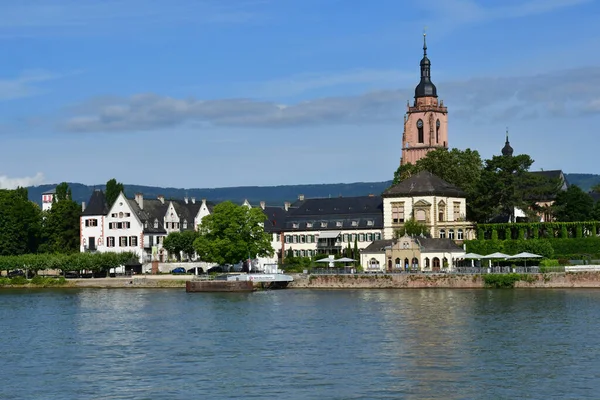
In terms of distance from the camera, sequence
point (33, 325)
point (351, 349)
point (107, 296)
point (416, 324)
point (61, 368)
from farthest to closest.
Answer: point (107, 296) → point (33, 325) → point (416, 324) → point (351, 349) → point (61, 368)

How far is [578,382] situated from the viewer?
4519 centimetres

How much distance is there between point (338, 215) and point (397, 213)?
9842mm

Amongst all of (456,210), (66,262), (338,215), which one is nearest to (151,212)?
(66,262)

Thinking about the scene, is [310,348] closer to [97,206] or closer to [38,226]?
[97,206]

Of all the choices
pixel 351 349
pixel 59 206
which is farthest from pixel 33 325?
pixel 59 206

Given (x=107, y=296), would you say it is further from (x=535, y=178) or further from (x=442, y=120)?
(x=442, y=120)

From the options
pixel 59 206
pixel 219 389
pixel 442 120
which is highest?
pixel 442 120

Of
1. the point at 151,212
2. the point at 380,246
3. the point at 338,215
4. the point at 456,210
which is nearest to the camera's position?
the point at 380,246

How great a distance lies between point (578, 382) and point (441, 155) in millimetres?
82298

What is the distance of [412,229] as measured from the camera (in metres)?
112

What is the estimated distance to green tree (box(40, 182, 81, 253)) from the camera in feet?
432

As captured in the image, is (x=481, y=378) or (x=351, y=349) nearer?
(x=481, y=378)

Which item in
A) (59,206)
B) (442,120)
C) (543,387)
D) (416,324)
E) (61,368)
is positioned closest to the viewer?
(543,387)

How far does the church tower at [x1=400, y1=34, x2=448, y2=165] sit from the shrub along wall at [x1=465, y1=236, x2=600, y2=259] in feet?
168
